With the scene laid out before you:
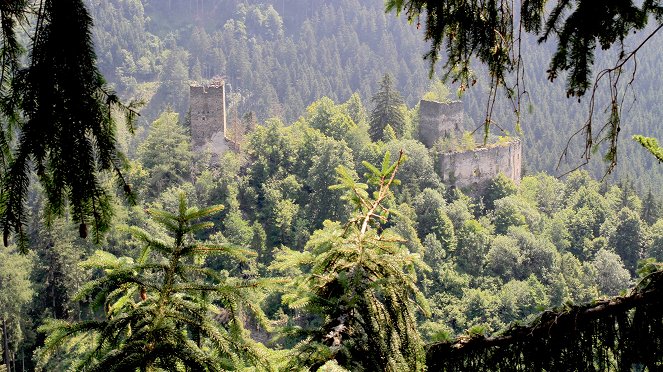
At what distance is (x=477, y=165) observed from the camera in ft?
157

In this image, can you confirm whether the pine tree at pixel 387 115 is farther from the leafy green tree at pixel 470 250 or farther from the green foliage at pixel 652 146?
the green foliage at pixel 652 146

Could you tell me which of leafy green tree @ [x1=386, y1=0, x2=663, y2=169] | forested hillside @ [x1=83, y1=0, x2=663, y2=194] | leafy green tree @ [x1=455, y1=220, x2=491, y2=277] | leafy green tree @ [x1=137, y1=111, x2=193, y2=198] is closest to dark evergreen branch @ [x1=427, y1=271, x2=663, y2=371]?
leafy green tree @ [x1=386, y1=0, x2=663, y2=169]

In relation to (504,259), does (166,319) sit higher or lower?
lower

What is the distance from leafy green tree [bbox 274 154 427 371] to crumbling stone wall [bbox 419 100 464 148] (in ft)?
142

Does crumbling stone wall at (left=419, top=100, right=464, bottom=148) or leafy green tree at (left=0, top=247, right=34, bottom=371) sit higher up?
crumbling stone wall at (left=419, top=100, right=464, bottom=148)

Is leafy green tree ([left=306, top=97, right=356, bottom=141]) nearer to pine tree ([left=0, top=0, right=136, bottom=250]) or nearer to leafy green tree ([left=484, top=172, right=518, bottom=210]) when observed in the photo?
leafy green tree ([left=484, top=172, right=518, bottom=210])

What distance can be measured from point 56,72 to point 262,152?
4296cm

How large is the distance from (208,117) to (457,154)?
13689mm

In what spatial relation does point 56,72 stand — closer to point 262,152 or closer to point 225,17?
point 262,152

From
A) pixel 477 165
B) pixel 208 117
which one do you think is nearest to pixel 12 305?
pixel 208 117

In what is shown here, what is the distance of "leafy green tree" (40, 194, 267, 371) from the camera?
131 inches

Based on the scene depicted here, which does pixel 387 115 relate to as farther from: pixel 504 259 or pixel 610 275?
pixel 610 275

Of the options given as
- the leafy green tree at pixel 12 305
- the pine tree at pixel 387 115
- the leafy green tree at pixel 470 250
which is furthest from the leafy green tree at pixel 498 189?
the leafy green tree at pixel 12 305

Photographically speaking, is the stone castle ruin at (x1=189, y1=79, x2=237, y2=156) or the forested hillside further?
the forested hillside
